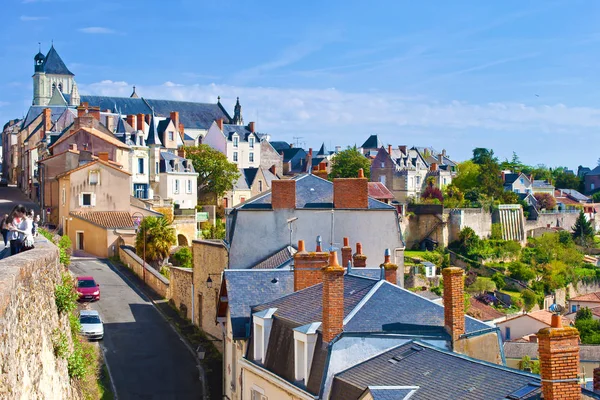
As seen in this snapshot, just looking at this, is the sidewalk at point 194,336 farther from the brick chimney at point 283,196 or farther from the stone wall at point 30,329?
the stone wall at point 30,329

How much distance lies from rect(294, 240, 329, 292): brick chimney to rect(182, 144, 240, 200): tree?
48.8 metres

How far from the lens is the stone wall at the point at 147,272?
31375mm

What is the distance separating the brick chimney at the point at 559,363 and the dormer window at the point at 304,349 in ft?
16.7

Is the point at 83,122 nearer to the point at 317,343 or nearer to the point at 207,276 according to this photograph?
the point at 207,276

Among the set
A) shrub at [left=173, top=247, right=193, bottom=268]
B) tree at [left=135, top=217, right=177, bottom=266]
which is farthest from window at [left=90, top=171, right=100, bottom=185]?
shrub at [left=173, top=247, right=193, bottom=268]

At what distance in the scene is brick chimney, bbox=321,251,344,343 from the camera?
13.2 m

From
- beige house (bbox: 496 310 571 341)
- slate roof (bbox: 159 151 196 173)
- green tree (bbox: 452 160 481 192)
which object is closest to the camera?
beige house (bbox: 496 310 571 341)

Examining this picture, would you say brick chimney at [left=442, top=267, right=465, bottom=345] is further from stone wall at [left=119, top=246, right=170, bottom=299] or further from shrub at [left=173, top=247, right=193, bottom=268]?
shrub at [left=173, top=247, right=193, bottom=268]

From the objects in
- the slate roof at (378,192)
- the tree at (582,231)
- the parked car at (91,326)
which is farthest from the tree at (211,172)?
the tree at (582,231)

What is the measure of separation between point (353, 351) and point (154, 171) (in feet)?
158

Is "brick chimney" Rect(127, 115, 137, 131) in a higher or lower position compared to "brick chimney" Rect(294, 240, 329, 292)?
higher

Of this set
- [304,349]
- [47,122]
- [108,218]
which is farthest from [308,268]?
[47,122]

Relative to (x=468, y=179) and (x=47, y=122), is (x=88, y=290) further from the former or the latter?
(x=468, y=179)

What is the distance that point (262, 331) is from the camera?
15.7 meters
